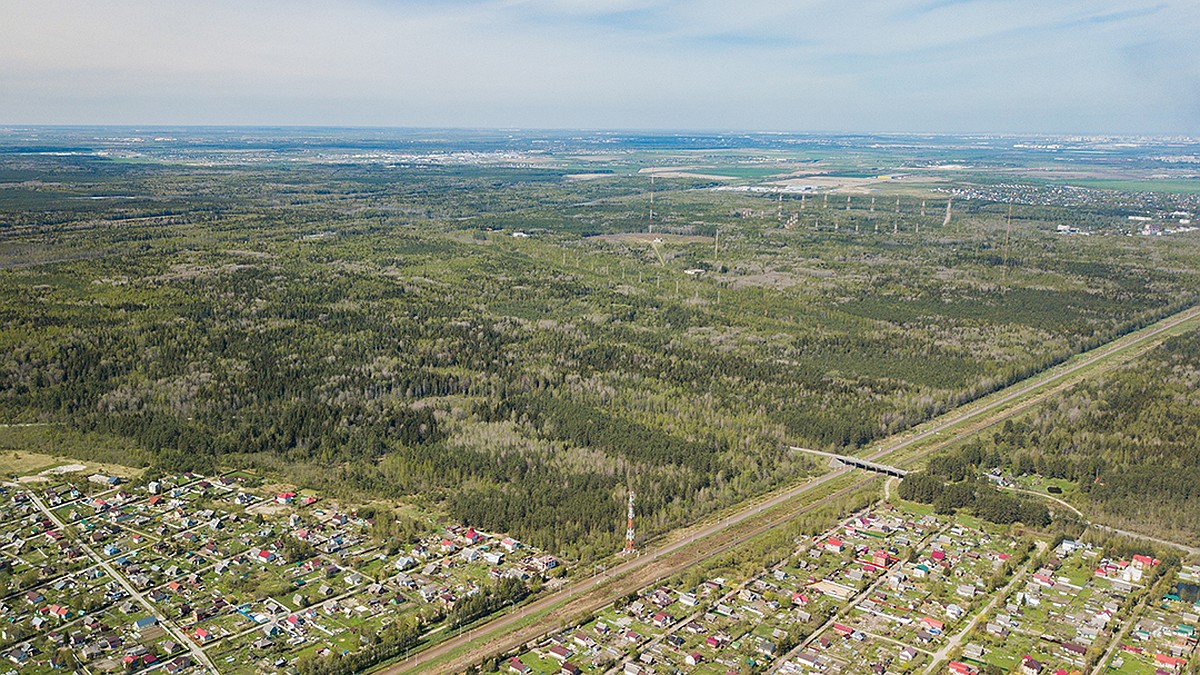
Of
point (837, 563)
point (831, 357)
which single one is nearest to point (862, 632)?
point (837, 563)

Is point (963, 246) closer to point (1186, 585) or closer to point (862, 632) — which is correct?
point (1186, 585)

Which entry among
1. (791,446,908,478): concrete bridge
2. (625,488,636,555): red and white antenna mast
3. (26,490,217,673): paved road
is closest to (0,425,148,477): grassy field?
(26,490,217,673): paved road

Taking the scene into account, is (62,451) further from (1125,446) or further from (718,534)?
(1125,446)

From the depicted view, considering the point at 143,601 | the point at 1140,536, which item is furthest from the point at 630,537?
the point at 1140,536

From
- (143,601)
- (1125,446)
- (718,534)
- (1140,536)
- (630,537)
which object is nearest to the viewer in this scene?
(143,601)

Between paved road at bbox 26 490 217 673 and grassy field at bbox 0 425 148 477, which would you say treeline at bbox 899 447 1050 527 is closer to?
paved road at bbox 26 490 217 673
